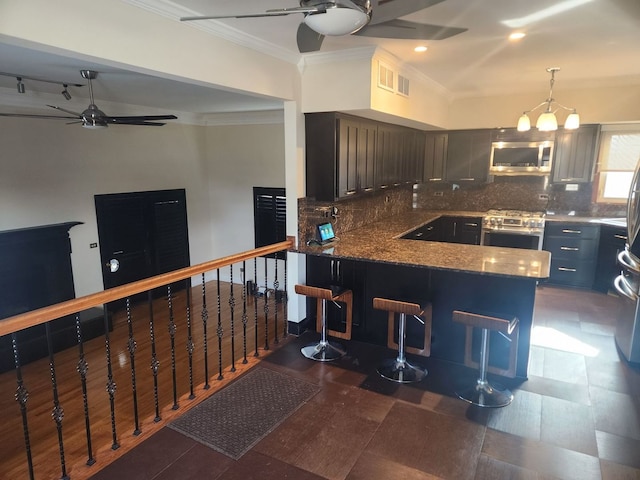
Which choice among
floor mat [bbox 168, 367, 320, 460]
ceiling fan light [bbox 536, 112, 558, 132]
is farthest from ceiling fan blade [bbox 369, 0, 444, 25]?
ceiling fan light [bbox 536, 112, 558, 132]

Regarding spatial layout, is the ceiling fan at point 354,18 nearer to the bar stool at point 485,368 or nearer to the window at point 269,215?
the bar stool at point 485,368

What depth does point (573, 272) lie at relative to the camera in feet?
18.5

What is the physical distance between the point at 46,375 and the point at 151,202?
2847 mm

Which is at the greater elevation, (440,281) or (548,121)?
(548,121)

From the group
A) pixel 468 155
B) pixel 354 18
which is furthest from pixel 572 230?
pixel 354 18

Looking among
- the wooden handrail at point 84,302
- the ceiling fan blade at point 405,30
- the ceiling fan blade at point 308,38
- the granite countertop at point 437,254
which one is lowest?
the granite countertop at point 437,254

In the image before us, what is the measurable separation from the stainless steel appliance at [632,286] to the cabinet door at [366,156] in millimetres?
2427

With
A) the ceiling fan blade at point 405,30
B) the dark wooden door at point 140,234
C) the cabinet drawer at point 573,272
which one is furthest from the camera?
the dark wooden door at point 140,234

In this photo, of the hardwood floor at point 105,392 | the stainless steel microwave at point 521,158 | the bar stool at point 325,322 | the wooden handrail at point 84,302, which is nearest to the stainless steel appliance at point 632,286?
the stainless steel microwave at point 521,158

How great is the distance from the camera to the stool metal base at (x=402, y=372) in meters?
3.30

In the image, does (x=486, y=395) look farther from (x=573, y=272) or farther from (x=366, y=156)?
(x=573, y=272)

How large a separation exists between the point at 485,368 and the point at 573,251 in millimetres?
3432

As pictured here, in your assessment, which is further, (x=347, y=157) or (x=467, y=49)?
(x=347, y=157)

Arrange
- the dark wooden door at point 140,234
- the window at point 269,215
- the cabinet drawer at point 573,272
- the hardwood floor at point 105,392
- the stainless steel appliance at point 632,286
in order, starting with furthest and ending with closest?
the window at point 269,215 < the dark wooden door at point 140,234 < the cabinet drawer at point 573,272 < the stainless steel appliance at point 632,286 < the hardwood floor at point 105,392
